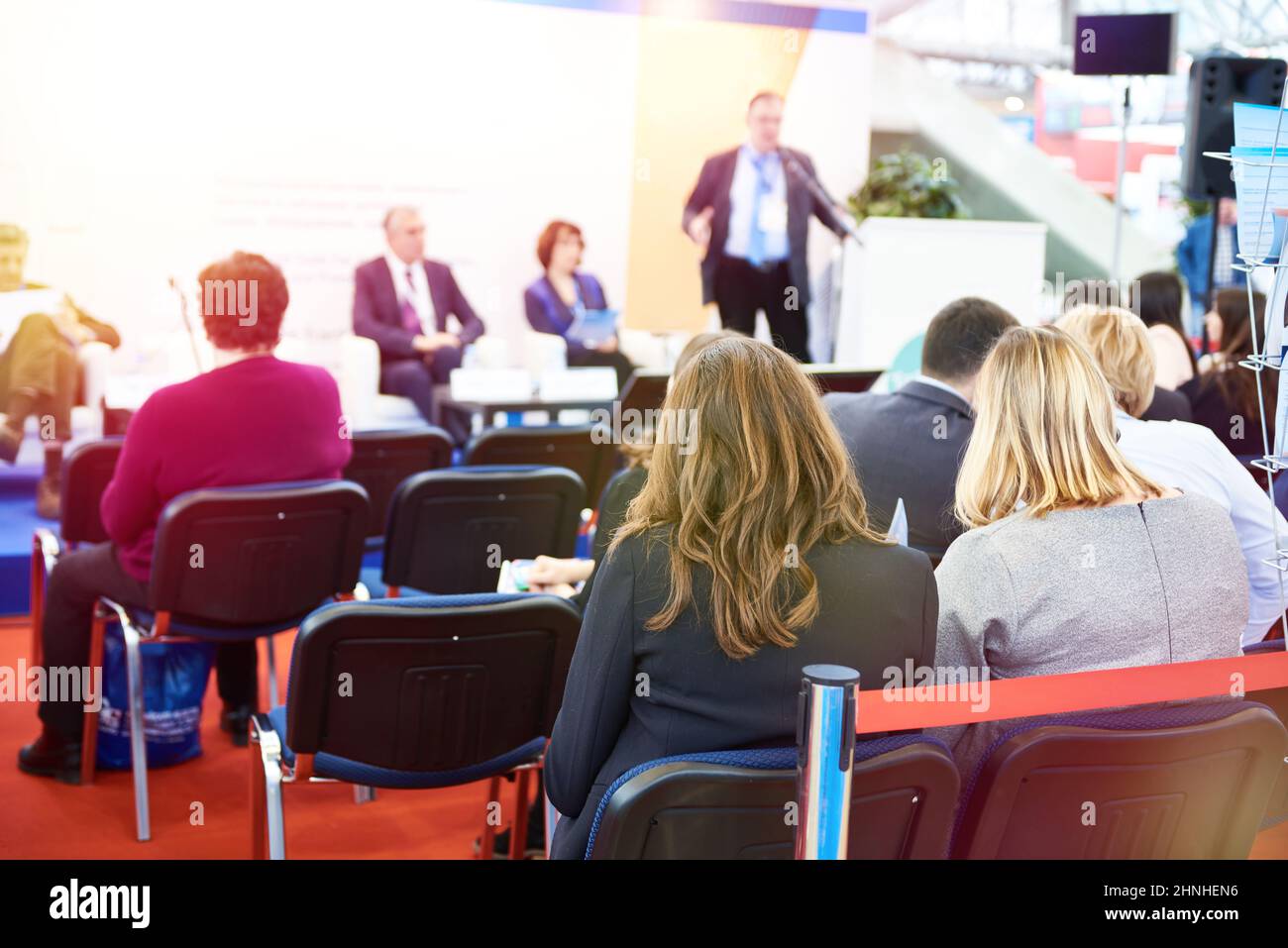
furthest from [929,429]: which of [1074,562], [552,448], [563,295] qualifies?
[563,295]

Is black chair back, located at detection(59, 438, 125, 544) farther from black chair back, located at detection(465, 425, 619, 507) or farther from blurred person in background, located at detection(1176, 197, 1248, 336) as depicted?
blurred person in background, located at detection(1176, 197, 1248, 336)

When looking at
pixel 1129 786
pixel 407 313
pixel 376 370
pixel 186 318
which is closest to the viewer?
pixel 1129 786

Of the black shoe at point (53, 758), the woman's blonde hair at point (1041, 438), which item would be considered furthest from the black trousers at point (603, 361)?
the woman's blonde hair at point (1041, 438)

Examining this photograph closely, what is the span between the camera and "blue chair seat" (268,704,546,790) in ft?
8.18

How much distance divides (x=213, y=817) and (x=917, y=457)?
6.34 feet

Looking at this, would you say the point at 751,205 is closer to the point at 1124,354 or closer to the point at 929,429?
the point at 1124,354

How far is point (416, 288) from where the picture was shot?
7.11 m

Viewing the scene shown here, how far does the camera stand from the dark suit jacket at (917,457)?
3086 mm

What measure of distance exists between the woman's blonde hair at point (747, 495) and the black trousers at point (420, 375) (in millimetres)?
5187

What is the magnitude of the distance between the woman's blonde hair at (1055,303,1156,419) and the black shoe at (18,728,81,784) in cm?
275

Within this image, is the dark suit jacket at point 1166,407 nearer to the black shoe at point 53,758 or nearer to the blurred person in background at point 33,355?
the black shoe at point 53,758

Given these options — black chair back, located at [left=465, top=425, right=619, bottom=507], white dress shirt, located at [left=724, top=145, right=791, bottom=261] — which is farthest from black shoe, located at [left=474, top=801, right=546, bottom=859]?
white dress shirt, located at [left=724, top=145, right=791, bottom=261]
